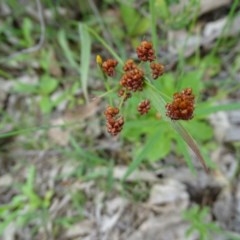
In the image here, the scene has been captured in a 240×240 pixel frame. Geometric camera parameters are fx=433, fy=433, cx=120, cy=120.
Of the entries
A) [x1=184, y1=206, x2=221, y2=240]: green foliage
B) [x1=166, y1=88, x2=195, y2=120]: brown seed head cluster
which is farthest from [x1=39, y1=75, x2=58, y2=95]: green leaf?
[x1=166, y1=88, x2=195, y2=120]: brown seed head cluster

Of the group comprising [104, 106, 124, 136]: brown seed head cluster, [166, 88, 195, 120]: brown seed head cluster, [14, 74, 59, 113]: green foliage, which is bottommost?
[166, 88, 195, 120]: brown seed head cluster

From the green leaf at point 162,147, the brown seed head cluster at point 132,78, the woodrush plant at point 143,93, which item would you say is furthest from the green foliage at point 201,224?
the brown seed head cluster at point 132,78

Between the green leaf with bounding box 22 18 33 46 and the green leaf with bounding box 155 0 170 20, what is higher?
the green leaf with bounding box 22 18 33 46

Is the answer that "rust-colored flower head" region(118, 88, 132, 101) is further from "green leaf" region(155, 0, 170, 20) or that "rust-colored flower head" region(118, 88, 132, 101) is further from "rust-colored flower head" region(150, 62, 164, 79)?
"green leaf" region(155, 0, 170, 20)

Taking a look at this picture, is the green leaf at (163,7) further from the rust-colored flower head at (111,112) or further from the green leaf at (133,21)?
the rust-colored flower head at (111,112)

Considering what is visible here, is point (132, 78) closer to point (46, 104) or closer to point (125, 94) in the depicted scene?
point (125, 94)

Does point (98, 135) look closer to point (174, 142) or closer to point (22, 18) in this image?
point (174, 142)
